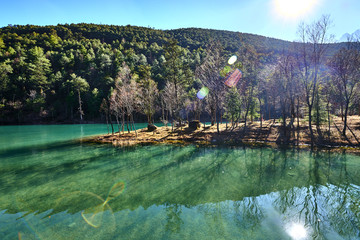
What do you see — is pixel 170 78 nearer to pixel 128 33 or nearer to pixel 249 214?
pixel 249 214

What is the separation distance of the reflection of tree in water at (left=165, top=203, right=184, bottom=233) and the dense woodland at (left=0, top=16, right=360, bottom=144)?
22.8 metres

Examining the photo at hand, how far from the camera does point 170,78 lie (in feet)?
111

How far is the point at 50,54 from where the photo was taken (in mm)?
102500

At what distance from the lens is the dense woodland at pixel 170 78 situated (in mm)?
28453

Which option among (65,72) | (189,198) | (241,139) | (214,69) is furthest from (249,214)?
(65,72)

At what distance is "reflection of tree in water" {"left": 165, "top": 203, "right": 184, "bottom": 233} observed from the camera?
687cm

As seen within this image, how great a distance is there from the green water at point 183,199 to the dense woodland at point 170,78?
52.3 ft

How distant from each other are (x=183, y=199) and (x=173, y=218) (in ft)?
6.10

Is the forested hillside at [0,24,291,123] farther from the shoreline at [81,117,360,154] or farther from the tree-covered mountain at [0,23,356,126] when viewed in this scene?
the shoreline at [81,117,360,154]

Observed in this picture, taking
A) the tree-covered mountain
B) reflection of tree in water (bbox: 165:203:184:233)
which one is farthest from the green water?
the tree-covered mountain

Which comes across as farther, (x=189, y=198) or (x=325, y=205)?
(x=189, y=198)

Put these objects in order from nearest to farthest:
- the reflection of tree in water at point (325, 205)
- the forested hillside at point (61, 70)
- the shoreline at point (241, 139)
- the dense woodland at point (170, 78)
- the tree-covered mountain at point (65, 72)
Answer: the reflection of tree in water at point (325, 205)
the shoreline at point (241, 139)
the dense woodland at point (170, 78)
the tree-covered mountain at point (65, 72)
the forested hillside at point (61, 70)

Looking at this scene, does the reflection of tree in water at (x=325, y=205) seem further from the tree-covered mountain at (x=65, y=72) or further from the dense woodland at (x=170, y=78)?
the tree-covered mountain at (x=65, y=72)

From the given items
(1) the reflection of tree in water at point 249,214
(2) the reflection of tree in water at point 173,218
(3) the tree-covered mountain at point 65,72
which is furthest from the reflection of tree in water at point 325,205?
(3) the tree-covered mountain at point 65,72
